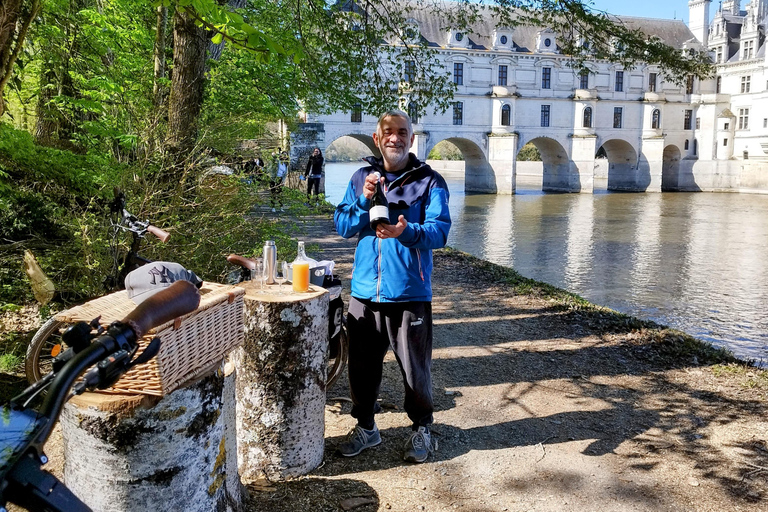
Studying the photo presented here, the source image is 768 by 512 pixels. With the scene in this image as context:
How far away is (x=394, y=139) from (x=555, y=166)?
55430 mm

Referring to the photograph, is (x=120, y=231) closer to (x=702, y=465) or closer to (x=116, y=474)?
(x=116, y=474)

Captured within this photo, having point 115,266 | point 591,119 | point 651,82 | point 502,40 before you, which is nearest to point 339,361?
point 115,266

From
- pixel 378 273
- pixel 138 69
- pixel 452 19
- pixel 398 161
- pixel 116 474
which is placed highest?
pixel 452 19

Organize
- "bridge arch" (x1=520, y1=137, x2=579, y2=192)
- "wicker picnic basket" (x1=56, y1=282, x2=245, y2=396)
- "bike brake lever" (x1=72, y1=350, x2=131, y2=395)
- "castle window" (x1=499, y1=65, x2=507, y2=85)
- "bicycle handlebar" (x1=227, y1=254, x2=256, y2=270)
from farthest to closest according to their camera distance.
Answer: "castle window" (x1=499, y1=65, x2=507, y2=85) < "bridge arch" (x1=520, y1=137, x2=579, y2=192) < "bicycle handlebar" (x1=227, y1=254, x2=256, y2=270) < "wicker picnic basket" (x1=56, y1=282, x2=245, y2=396) < "bike brake lever" (x1=72, y1=350, x2=131, y2=395)

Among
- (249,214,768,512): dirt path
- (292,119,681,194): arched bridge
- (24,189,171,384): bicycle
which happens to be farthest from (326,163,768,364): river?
(292,119,681,194): arched bridge

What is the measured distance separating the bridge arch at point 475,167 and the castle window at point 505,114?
329 centimetres

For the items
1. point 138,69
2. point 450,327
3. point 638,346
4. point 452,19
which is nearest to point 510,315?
point 450,327

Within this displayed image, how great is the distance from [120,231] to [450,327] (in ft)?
12.0

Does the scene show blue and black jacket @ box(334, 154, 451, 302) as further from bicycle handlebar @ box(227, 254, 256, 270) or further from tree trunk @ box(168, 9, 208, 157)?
tree trunk @ box(168, 9, 208, 157)

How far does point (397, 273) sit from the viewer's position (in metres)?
3.72

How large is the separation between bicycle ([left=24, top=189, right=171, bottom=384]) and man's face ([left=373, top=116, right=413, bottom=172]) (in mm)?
1456

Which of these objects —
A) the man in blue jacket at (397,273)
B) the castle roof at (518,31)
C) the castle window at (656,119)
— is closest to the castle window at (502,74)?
the castle roof at (518,31)

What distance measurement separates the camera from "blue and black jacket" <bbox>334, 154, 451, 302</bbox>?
3.71m

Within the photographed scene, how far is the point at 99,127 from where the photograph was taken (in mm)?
5316
